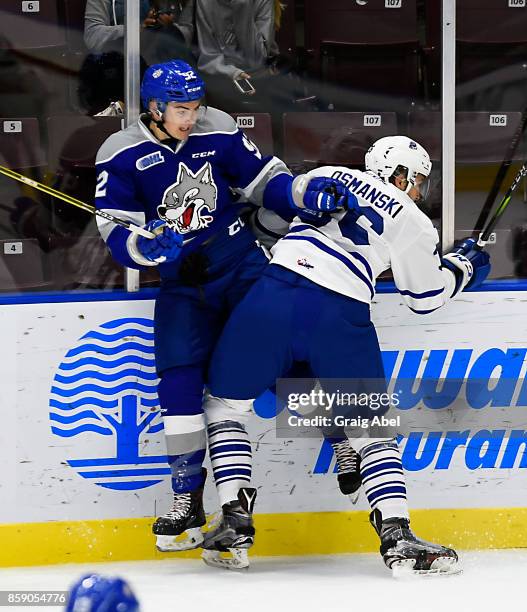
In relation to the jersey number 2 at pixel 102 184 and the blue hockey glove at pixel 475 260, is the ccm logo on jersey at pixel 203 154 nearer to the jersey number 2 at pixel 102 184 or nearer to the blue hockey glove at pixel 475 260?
the jersey number 2 at pixel 102 184

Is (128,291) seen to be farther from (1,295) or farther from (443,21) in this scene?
(443,21)

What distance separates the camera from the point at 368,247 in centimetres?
296

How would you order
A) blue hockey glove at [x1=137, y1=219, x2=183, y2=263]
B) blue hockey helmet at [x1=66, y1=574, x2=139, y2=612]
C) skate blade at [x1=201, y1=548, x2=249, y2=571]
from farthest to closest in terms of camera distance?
skate blade at [x1=201, y1=548, x2=249, y2=571]
blue hockey glove at [x1=137, y1=219, x2=183, y2=263]
blue hockey helmet at [x1=66, y1=574, x2=139, y2=612]

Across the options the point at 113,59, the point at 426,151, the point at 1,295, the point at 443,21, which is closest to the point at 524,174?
the point at 426,151

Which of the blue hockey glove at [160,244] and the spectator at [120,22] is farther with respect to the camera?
the spectator at [120,22]

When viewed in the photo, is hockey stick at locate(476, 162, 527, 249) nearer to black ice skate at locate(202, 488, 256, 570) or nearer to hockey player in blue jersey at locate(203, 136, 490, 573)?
hockey player in blue jersey at locate(203, 136, 490, 573)

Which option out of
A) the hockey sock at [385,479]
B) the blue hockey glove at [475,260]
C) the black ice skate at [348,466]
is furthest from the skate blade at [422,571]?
the blue hockey glove at [475,260]

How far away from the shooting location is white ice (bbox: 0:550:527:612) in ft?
8.72

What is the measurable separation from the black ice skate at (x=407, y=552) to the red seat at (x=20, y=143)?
1373 millimetres

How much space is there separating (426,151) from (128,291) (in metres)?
0.96

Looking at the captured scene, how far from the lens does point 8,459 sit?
10.3 ft

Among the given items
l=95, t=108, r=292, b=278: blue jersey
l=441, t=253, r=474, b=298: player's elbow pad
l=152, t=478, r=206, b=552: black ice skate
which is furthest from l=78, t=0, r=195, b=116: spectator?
l=152, t=478, r=206, b=552: black ice skate

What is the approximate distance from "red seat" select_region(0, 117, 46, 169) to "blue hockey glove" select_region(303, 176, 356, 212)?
2.63ft

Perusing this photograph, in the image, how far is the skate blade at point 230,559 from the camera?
3014mm
